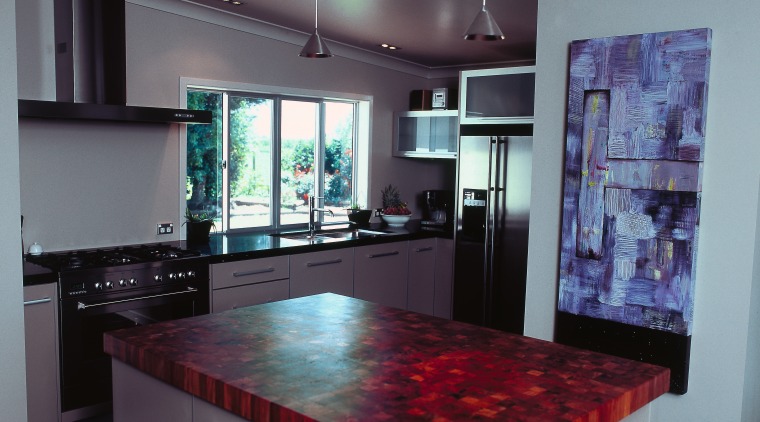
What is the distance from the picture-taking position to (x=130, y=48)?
4.47 meters

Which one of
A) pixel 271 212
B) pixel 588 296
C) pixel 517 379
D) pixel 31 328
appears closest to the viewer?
pixel 517 379

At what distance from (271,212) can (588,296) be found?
326 cm

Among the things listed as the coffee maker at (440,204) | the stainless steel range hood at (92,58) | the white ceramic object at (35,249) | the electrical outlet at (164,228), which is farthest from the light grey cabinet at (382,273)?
the white ceramic object at (35,249)

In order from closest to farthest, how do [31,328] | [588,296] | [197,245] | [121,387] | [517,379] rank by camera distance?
[517,379]
[121,387]
[588,296]
[31,328]
[197,245]

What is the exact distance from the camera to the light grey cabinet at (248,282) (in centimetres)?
437

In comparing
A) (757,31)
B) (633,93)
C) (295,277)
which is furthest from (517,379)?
(295,277)

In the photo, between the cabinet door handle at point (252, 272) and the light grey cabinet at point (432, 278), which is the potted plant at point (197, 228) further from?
the light grey cabinet at point (432, 278)

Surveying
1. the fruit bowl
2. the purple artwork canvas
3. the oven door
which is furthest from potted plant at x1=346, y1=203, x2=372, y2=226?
the purple artwork canvas

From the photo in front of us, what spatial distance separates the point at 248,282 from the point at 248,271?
0.08m

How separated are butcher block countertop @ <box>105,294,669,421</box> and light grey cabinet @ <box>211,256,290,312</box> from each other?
5.72 ft

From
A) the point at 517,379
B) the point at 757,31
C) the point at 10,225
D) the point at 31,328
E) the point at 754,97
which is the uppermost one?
the point at 757,31

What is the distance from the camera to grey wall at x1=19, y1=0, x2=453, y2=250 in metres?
Answer: 4.14

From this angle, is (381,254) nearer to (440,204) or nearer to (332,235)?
(332,235)

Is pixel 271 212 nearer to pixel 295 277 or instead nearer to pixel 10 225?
pixel 295 277
